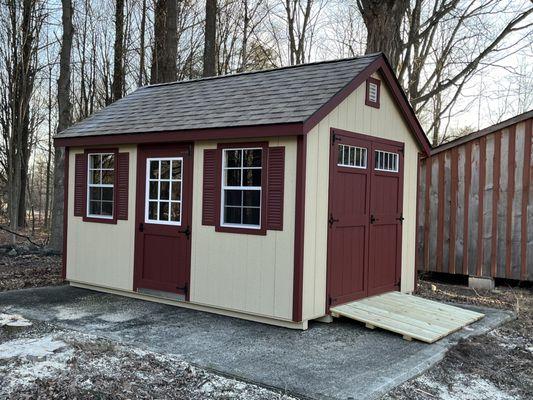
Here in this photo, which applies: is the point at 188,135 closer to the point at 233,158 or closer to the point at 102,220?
the point at 233,158

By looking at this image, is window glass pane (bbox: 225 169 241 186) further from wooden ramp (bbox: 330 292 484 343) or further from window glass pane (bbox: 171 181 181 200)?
→ wooden ramp (bbox: 330 292 484 343)

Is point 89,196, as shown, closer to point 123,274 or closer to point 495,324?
point 123,274

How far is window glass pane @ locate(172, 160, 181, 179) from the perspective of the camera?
23.2ft

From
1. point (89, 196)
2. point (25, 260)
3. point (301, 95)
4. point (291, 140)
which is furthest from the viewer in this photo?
point (25, 260)

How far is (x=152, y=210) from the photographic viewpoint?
24.2 ft

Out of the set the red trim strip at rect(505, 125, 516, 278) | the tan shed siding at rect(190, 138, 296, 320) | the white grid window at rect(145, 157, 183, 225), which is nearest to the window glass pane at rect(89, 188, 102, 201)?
Answer: the white grid window at rect(145, 157, 183, 225)

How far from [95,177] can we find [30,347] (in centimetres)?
347

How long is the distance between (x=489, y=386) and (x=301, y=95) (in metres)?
3.69

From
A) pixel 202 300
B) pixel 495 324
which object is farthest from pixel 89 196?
pixel 495 324

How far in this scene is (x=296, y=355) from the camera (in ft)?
16.7

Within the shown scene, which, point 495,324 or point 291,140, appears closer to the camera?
point 291,140

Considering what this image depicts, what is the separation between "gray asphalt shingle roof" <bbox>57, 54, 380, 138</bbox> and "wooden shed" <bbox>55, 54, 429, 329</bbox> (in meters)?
0.03

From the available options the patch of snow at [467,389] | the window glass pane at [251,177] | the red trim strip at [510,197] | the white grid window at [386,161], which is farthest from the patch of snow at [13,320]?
the red trim strip at [510,197]

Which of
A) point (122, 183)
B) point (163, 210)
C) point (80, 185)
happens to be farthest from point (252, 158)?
point (80, 185)
